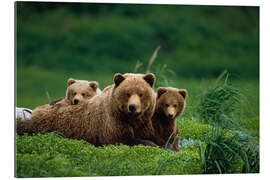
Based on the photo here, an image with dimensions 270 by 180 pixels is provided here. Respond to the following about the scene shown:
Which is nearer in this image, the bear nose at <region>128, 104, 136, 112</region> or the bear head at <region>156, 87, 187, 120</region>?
the bear nose at <region>128, 104, 136, 112</region>

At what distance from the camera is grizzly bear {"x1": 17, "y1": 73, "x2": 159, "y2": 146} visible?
6484mm

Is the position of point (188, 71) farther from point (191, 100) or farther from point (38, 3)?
point (38, 3)

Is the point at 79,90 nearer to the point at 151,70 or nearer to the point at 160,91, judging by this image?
the point at 160,91

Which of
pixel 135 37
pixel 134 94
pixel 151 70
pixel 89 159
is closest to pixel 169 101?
pixel 134 94

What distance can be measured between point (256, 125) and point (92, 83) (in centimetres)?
301

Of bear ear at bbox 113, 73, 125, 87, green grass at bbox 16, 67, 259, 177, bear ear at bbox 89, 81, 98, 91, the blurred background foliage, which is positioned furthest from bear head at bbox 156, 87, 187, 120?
the blurred background foliage

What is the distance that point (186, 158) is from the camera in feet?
21.9

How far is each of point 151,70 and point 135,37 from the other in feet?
3.25

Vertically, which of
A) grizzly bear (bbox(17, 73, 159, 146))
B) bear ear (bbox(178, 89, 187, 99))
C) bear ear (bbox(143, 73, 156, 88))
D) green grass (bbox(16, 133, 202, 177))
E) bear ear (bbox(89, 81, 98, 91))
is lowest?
green grass (bbox(16, 133, 202, 177))

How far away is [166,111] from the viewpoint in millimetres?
6879

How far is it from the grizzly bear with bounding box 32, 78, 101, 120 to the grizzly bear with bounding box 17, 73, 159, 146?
0.20 ft

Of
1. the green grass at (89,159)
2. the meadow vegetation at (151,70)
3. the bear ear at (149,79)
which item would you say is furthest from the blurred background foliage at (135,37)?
the bear ear at (149,79)

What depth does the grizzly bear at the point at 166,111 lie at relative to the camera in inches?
272

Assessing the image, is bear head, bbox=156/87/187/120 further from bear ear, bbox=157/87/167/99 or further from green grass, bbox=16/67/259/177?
green grass, bbox=16/67/259/177
